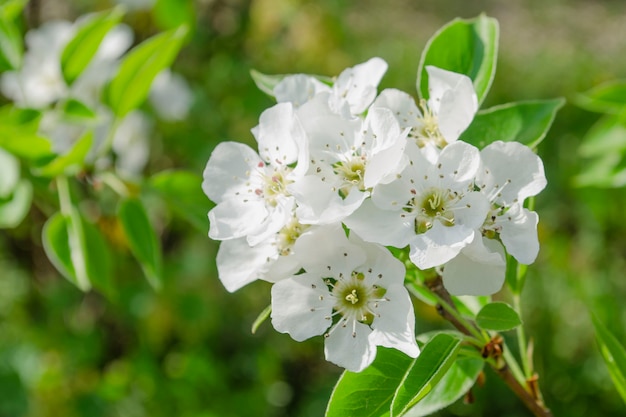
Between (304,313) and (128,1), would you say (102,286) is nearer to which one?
(304,313)

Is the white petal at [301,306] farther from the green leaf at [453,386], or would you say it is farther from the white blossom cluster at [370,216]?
the green leaf at [453,386]

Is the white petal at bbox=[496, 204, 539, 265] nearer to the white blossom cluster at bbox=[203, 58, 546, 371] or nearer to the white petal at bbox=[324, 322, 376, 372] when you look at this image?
the white blossom cluster at bbox=[203, 58, 546, 371]

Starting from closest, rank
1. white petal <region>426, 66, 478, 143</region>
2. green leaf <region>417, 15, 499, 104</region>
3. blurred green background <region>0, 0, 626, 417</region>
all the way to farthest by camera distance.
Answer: white petal <region>426, 66, 478, 143</region> < green leaf <region>417, 15, 499, 104</region> < blurred green background <region>0, 0, 626, 417</region>

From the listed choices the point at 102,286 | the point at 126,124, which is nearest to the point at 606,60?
the point at 126,124

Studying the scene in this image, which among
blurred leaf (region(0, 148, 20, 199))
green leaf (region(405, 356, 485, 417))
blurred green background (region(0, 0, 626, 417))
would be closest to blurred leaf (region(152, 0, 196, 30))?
blurred green background (region(0, 0, 626, 417))

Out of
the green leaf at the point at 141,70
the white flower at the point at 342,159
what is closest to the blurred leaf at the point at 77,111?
the green leaf at the point at 141,70

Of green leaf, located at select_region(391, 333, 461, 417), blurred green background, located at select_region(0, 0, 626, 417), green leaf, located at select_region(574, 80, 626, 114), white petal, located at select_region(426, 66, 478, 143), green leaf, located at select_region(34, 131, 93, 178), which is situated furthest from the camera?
blurred green background, located at select_region(0, 0, 626, 417)
